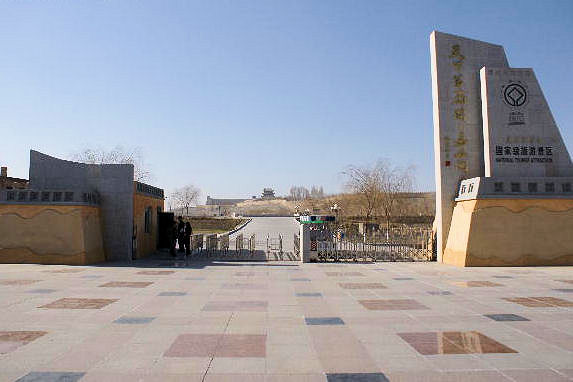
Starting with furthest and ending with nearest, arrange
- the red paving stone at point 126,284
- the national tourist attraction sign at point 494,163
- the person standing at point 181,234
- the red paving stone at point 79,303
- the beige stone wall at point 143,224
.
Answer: the person standing at point 181,234 < the beige stone wall at point 143,224 < the national tourist attraction sign at point 494,163 < the red paving stone at point 126,284 < the red paving stone at point 79,303

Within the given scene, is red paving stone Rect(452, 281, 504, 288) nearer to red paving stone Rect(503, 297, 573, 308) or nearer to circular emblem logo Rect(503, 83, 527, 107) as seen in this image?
red paving stone Rect(503, 297, 573, 308)

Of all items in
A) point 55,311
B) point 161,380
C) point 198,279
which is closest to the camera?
point 161,380

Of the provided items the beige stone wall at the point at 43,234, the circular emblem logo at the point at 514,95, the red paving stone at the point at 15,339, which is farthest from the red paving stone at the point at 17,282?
the circular emblem logo at the point at 514,95

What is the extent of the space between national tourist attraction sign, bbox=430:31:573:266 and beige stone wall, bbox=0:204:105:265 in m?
14.0

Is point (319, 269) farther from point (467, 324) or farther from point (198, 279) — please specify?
point (467, 324)

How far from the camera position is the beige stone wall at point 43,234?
51.8 ft

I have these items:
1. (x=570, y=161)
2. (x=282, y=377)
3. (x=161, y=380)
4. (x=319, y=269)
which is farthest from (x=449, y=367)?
(x=570, y=161)

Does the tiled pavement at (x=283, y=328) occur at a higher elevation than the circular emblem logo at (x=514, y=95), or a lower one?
lower

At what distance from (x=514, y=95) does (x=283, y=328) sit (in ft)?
47.4

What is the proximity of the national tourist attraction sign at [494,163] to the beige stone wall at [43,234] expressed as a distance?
13985 millimetres

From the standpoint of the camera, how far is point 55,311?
26.5ft

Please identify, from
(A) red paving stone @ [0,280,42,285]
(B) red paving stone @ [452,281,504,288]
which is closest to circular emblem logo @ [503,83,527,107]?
(B) red paving stone @ [452,281,504,288]

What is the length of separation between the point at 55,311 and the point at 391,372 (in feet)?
20.9

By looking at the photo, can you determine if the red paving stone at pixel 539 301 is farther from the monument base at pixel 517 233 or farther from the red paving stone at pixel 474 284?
the monument base at pixel 517 233
